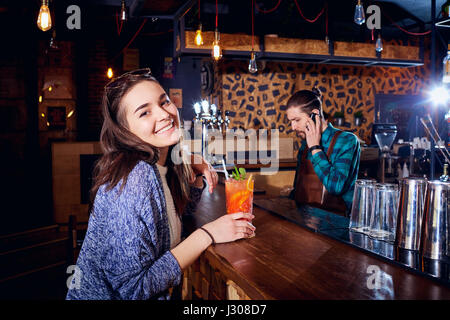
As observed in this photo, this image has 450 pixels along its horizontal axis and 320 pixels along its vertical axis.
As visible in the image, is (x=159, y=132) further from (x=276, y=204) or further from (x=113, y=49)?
(x=113, y=49)

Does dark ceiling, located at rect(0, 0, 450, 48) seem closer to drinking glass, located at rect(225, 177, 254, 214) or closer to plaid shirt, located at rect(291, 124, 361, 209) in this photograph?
plaid shirt, located at rect(291, 124, 361, 209)

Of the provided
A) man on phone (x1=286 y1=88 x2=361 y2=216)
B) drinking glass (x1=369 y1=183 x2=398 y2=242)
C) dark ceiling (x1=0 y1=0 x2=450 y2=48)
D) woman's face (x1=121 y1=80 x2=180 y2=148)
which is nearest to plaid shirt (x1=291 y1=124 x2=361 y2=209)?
man on phone (x1=286 y1=88 x2=361 y2=216)

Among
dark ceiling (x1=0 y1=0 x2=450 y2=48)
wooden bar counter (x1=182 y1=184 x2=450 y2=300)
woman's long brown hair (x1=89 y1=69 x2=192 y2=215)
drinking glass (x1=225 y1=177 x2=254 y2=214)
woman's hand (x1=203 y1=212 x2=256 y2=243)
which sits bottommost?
wooden bar counter (x1=182 y1=184 x2=450 y2=300)

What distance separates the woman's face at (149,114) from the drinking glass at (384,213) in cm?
79

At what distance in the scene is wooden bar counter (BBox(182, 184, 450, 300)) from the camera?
37.1 inches

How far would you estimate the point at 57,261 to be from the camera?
3.92 m

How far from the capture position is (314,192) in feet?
7.73

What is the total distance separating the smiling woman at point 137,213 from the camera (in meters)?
1.10

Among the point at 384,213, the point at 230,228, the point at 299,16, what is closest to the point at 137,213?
the point at 230,228

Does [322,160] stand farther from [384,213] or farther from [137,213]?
[137,213]

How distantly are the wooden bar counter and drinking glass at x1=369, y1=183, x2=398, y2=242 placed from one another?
0.16 metres

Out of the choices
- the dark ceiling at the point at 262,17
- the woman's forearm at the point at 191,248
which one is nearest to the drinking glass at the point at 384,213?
the woman's forearm at the point at 191,248
